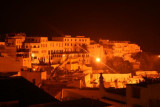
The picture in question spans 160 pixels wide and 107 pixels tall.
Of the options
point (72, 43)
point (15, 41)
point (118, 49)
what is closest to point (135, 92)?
point (15, 41)

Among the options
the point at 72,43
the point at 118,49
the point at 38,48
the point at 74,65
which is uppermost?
the point at 72,43

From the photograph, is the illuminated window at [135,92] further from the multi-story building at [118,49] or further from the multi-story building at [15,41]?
the multi-story building at [118,49]

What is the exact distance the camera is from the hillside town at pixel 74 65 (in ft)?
42.6

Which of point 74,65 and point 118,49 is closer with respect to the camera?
point 74,65

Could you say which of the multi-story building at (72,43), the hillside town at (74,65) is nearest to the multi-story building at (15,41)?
the hillside town at (74,65)

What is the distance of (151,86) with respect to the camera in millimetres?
7617

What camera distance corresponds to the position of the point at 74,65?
3459 centimetres

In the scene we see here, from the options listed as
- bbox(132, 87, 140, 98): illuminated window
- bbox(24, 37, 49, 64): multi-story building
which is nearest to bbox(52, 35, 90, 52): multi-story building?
bbox(24, 37, 49, 64): multi-story building

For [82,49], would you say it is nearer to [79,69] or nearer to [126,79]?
[79,69]

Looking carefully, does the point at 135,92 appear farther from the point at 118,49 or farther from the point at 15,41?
the point at 118,49

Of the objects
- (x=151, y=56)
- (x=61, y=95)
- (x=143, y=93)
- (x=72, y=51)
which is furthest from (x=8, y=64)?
(x=151, y=56)

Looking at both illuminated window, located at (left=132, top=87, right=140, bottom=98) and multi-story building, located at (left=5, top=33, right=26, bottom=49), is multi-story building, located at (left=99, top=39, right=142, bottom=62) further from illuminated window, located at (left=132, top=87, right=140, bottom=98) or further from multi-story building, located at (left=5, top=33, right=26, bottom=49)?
illuminated window, located at (left=132, top=87, right=140, bottom=98)

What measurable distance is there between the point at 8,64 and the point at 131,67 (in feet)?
108

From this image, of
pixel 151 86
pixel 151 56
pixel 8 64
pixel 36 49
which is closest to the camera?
pixel 151 86
